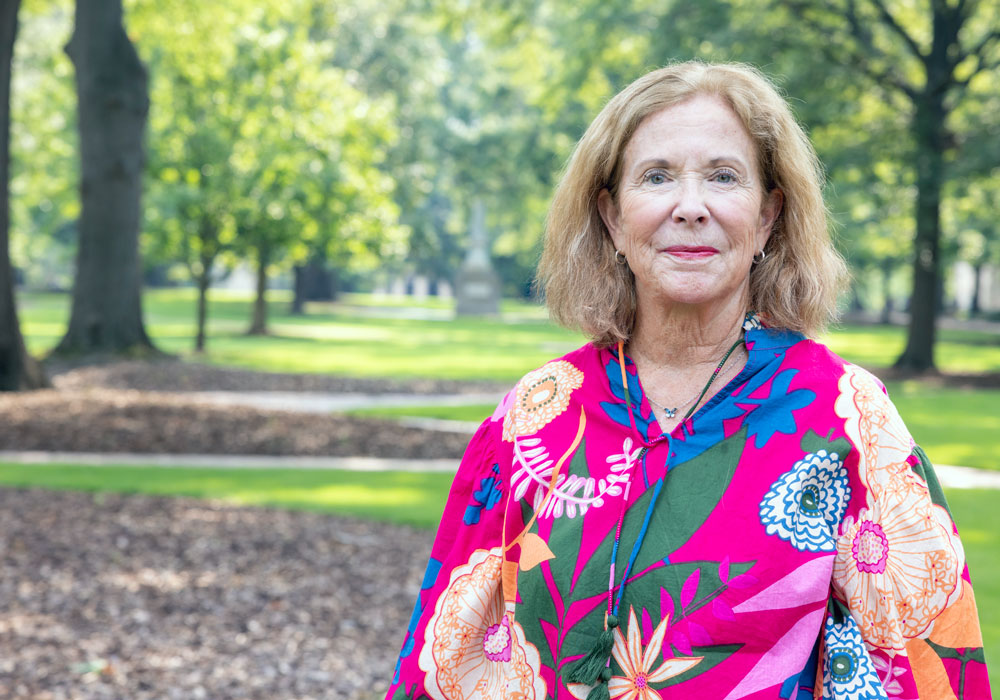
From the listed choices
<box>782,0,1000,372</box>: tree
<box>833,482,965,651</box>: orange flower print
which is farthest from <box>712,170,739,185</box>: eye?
<box>782,0,1000,372</box>: tree

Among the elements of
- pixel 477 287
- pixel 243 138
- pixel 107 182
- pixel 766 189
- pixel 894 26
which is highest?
pixel 894 26

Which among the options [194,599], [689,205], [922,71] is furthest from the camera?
[922,71]

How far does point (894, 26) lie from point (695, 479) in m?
20.2

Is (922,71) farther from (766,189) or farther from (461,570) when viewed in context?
(461,570)

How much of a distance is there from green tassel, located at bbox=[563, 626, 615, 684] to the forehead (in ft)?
2.82

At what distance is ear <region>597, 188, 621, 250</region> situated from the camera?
2.15 meters

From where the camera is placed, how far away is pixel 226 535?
7160 millimetres

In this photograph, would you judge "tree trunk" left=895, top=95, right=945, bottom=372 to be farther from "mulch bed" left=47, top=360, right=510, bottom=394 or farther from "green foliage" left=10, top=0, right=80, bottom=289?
"green foliage" left=10, top=0, right=80, bottom=289

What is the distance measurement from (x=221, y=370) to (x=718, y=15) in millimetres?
10666

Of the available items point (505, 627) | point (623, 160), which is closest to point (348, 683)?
point (505, 627)

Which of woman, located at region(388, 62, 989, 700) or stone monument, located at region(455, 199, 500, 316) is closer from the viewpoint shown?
woman, located at region(388, 62, 989, 700)

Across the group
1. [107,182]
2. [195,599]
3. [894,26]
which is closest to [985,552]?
[195,599]

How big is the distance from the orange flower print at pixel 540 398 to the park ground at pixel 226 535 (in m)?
0.84

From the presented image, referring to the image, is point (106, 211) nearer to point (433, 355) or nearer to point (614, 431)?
point (433, 355)
